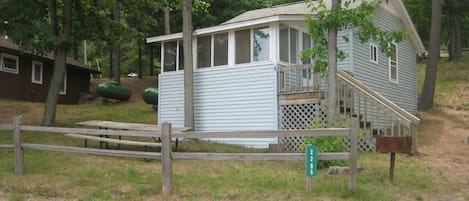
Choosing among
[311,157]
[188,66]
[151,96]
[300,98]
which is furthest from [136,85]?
[311,157]

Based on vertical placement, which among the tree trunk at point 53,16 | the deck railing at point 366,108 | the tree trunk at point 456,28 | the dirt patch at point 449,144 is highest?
the tree trunk at point 456,28

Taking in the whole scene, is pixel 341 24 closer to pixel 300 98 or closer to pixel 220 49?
pixel 300 98

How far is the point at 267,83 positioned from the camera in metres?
15.5

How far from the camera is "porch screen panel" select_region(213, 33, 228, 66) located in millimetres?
16655

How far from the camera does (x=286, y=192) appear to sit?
317 inches

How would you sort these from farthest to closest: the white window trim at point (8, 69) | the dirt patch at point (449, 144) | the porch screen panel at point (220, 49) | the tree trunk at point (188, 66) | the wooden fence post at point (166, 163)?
the white window trim at point (8, 69) → the porch screen panel at point (220, 49) → the tree trunk at point (188, 66) → the dirt patch at point (449, 144) → the wooden fence post at point (166, 163)

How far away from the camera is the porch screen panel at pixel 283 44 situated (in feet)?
51.3

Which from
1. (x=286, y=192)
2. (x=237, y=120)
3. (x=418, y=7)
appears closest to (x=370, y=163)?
(x=286, y=192)

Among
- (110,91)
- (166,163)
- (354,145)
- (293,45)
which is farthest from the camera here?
(110,91)

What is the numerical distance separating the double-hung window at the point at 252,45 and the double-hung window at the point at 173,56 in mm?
2495

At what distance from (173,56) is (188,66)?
→ 6.12ft

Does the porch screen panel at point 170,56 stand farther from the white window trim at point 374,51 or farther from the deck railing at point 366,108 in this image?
the white window trim at point 374,51

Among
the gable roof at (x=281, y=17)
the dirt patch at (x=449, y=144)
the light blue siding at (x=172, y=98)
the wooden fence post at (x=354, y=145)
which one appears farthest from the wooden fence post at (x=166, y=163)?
the light blue siding at (x=172, y=98)

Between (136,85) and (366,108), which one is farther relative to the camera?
(136,85)
